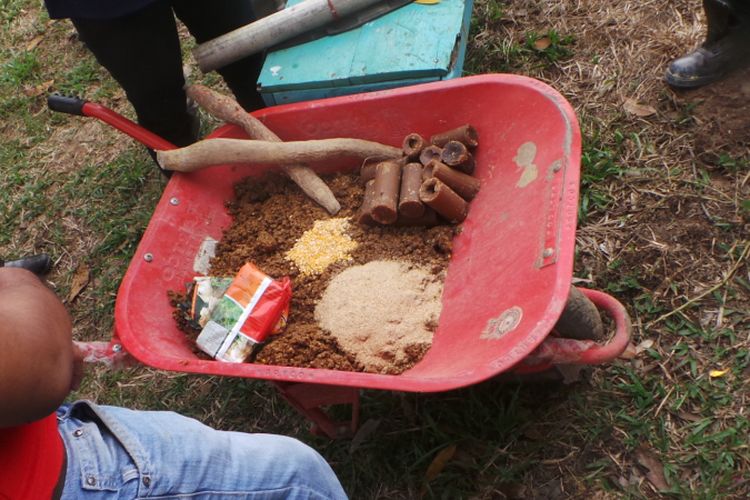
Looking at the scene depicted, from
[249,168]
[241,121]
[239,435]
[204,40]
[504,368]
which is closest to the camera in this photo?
[504,368]

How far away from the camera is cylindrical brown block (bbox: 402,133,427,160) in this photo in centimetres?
210

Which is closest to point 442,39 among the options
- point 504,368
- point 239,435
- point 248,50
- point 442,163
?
point 442,163

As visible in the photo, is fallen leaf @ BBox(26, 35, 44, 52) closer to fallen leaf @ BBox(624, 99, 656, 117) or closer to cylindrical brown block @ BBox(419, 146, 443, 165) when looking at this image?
cylindrical brown block @ BBox(419, 146, 443, 165)

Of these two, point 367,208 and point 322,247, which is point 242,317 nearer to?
point 322,247

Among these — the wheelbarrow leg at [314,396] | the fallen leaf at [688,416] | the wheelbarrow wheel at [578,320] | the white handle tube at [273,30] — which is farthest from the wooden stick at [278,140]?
the fallen leaf at [688,416]

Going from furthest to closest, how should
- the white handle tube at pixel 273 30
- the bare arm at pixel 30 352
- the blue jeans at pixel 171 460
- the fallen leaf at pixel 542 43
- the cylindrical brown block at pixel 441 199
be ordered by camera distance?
the fallen leaf at pixel 542 43, the white handle tube at pixel 273 30, the cylindrical brown block at pixel 441 199, the blue jeans at pixel 171 460, the bare arm at pixel 30 352

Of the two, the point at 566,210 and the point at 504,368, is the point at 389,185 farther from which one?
the point at 504,368

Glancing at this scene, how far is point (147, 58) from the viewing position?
2.28m

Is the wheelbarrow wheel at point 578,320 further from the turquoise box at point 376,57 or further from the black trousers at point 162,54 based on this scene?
the black trousers at point 162,54

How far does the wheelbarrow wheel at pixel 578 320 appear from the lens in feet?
5.63

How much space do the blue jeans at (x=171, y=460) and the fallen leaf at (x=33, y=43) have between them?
11.9 ft

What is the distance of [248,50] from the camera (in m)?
2.43

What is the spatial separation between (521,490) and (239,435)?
0.96m

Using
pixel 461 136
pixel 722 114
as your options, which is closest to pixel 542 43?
pixel 722 114
